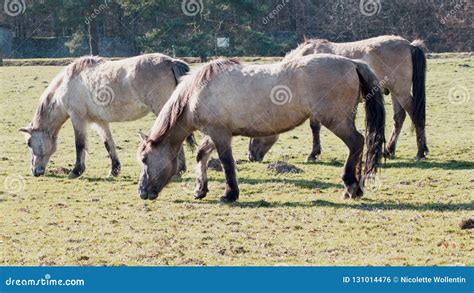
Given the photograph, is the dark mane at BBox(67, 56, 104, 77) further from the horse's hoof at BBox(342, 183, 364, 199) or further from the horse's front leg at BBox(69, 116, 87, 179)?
the horse's hoof at BBox(342, 183, 364, 199)

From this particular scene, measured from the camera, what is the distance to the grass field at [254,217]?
728 centimetres

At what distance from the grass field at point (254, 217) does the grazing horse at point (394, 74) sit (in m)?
0.37

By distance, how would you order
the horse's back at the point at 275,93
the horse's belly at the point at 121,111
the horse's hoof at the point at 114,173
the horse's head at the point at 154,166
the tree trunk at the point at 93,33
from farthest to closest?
the tree trunk at the point at 93,33
the horse's hoof at the point at 114,173
the horse's belly at the point at 121,111
the horse's head at the point at 154,166
the horse's back at the point at 275,93

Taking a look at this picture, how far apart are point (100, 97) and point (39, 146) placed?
154 cm

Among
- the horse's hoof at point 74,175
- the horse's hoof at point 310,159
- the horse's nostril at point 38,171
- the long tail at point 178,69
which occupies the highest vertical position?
the long tail at point 178,69

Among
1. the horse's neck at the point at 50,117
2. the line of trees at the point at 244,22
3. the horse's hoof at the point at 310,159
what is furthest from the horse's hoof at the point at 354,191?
the line of trees at the point at 244,22

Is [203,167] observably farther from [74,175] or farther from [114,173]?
[74,175]

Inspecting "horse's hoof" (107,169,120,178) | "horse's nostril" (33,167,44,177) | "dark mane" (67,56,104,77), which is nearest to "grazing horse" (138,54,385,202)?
"horse's hoof" (107,169,120,178)

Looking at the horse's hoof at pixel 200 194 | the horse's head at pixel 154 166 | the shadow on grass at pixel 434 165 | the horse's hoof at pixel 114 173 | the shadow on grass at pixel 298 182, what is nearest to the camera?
the horse's head at pixel 154 166

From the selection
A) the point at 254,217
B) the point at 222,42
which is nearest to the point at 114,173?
the point at 254,217

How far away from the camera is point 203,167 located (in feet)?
35.0

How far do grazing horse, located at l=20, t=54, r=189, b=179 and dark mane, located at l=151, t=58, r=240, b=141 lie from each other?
71.4 inches

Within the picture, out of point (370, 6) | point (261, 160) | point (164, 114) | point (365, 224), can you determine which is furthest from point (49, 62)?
point (365, 224)

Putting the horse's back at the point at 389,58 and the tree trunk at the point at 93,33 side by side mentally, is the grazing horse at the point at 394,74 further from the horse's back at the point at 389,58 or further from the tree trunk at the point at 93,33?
the tree trunk at the point at 93,33
